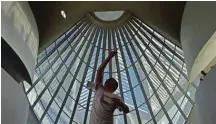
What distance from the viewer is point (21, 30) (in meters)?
10.4

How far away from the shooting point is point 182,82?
20.5 meters

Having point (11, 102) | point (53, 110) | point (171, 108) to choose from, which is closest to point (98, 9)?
point (11, 102)

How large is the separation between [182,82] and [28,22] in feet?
41.9

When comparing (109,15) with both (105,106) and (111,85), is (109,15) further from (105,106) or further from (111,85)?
(105,106)

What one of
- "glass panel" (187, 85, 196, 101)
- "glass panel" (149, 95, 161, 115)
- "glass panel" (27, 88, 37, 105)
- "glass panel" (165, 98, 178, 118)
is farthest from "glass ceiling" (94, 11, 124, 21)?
"glass panel" (165, 98, 178, 118)

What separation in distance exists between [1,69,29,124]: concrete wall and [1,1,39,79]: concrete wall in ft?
3.45

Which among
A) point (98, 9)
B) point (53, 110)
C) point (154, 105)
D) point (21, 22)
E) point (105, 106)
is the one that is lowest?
point (105, 106)

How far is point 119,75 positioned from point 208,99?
11574mm

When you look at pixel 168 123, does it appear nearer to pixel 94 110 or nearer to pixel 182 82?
pixel 182 82

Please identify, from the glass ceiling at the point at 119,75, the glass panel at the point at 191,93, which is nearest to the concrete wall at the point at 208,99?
the glass ceiling at the point at 119,75

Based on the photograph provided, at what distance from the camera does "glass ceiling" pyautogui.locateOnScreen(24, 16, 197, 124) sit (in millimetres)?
19312

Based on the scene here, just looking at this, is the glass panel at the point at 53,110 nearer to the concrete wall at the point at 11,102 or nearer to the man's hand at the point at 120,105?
the concrete wall at the point at 11,102

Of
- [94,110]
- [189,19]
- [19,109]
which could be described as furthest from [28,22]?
[94,110]

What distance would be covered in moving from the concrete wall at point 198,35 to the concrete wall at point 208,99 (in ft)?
3.33
